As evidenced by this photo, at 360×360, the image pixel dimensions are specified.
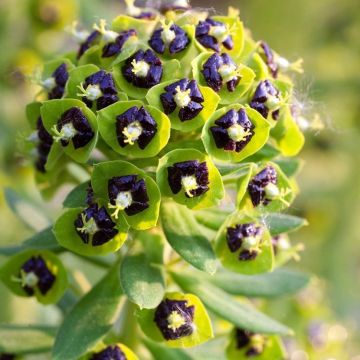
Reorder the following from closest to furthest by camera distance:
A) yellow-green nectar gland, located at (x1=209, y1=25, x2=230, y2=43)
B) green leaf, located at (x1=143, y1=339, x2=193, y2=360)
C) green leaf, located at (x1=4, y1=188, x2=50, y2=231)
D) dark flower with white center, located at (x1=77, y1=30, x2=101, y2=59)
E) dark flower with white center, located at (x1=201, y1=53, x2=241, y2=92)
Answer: dark flower with white center, located at (x1=201, y1=53, x2=241, y2=92) → yellow-green nectar gland, located at (x1=209, y1=25, x2=230, y2=43) → dark flower with white center, located at (x1=77, y1=30, x2=101, y2=59) → green leaf, located at (x1=143, y1=339, x2=193, y2=360) → green leaf, located at (x1=4, y1=188, x2=50, y2=231)

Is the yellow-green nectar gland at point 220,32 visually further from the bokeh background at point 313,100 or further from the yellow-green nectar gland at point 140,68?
the bokeh background at point 313,100

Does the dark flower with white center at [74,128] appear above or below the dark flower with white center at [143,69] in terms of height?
below

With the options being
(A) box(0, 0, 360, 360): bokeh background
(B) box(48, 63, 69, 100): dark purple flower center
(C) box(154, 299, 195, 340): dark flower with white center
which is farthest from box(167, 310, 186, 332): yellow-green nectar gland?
(A) box(0, 0, 360, 360): bokeh background

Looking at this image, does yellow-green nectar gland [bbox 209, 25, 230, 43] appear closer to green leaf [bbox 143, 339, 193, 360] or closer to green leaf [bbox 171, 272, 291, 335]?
green leaf [bbox 171, 272, 291, 335]

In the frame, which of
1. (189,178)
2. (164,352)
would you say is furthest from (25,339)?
(189,178)

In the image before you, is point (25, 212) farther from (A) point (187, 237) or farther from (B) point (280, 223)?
(B) point (280, 223)

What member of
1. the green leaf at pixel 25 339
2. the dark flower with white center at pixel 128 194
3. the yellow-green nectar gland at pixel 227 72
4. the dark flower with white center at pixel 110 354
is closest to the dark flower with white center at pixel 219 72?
the yellow-green nectar gland at pixel 227 72
